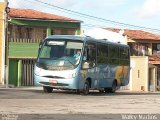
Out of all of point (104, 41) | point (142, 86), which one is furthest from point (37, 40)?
point (104, 41)

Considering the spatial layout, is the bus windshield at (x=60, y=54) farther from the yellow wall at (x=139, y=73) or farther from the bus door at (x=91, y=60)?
the yellow wall at (x=139, y=73)

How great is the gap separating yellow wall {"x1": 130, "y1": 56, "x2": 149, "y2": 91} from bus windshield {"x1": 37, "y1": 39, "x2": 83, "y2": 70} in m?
25.9

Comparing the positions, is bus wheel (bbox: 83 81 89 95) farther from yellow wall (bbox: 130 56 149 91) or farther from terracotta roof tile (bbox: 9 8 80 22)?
yellow wall (bbox: 130 56 149 91)

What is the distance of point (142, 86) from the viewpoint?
51375mm

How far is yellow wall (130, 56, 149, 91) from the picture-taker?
168ft

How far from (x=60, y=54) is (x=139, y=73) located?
27.0 metres

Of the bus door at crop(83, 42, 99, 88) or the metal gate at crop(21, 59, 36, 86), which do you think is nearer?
the bus door at crop(83, 42, 99, 88)

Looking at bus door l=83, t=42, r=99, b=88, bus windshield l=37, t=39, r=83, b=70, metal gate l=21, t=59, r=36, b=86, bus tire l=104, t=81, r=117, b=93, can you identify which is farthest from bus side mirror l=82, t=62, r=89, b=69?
metal gate l=21, t=59, r=36, b=86

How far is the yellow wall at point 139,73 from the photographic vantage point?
51219 millimetres

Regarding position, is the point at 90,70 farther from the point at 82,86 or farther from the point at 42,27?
the point at 42,27

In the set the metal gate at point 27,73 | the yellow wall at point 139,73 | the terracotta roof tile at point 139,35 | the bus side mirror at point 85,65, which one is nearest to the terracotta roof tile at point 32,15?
the metal gate at point 27,73

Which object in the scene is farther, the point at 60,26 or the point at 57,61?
the point at 60,26

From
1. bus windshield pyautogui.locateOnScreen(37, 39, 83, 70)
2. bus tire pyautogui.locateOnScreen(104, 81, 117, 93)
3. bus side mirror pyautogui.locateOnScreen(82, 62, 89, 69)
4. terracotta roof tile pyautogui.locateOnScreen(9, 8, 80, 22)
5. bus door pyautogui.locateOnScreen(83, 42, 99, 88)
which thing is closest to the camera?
bus windshield pyautogui.locateOnScreen(37, 39, 83, 70)

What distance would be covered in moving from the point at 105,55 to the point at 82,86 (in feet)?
12.9
